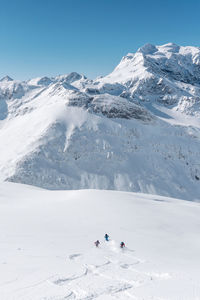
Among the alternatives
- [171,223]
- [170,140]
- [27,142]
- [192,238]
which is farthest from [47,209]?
[170,140]

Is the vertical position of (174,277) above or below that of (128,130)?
below

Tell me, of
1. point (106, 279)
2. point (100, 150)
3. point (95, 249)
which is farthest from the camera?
point (100, 150)

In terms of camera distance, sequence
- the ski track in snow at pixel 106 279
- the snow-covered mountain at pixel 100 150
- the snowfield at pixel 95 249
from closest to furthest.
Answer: the ski track in snow at pixel 106 279 < the snowfield at pixel 95 249 < the snow-covered mountain at pixel 100 150

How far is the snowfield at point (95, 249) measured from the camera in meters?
12.6

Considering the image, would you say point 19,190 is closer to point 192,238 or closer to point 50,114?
point 192,238

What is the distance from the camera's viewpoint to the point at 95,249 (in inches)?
856

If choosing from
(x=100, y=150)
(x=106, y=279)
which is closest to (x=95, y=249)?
(x=106, y=279)

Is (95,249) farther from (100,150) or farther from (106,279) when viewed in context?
(100,150)

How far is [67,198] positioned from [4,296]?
31324 millimetres

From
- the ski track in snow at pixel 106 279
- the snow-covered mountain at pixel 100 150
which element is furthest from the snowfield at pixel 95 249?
the snow-covered mountain at pixel 100 150

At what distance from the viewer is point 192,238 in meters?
28.0

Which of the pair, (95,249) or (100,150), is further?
(100,150)

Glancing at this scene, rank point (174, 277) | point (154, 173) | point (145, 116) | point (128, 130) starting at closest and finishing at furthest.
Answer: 1. point (174, 277)
2. point (154, 173)
3. point (128, 130)
4. point (145, 116)

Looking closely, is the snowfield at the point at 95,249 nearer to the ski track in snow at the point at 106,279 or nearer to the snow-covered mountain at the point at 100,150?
the ski track in snow at the point at 106,279
